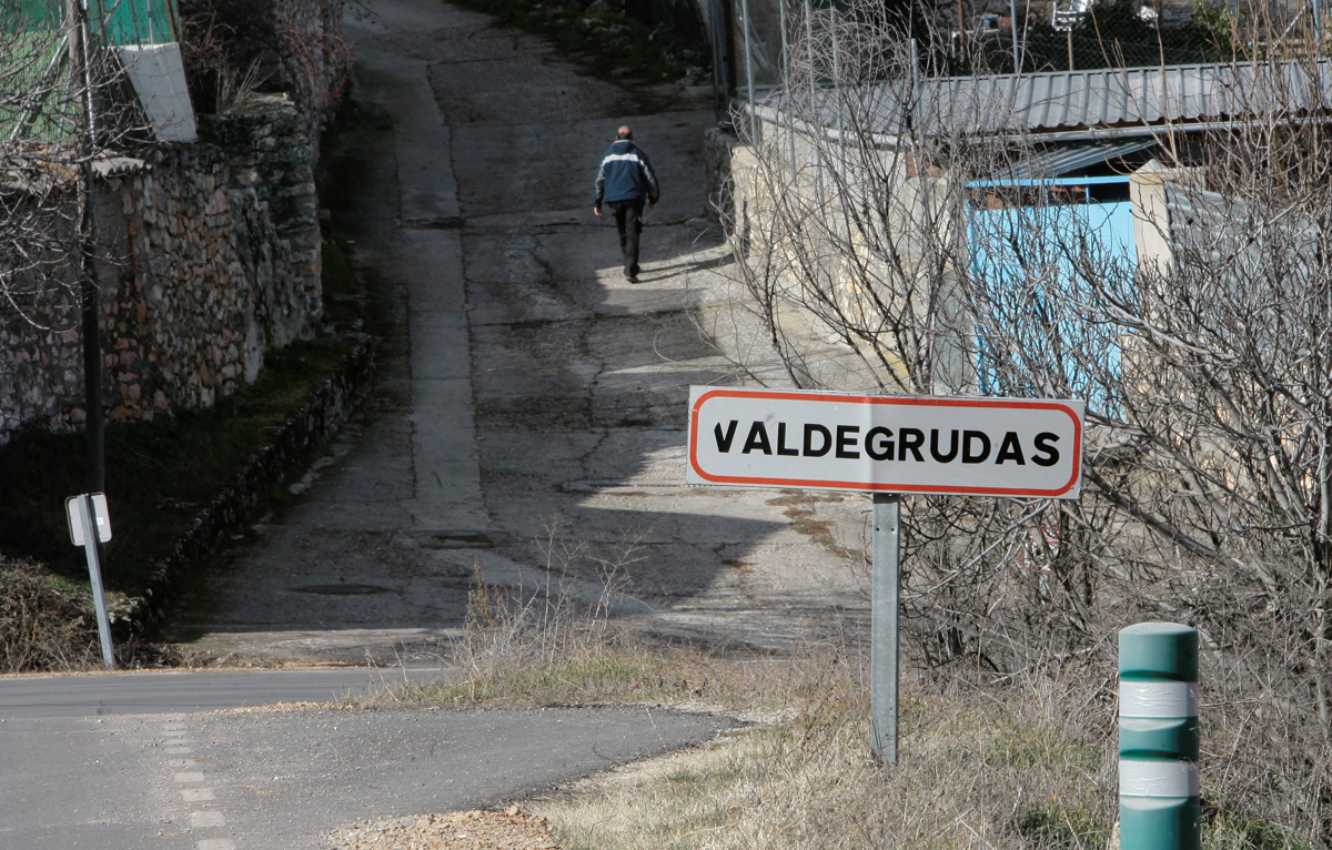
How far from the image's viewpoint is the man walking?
20016 mm

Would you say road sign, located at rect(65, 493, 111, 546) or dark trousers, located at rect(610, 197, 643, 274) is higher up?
dark trousers, located at rect(610, 197, 643, 274)

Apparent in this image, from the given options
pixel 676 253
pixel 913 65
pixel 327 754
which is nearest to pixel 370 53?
pixel 676 253

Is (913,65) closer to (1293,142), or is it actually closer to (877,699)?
(1293,142)

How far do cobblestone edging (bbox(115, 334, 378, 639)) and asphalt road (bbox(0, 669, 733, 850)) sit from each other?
3.10m

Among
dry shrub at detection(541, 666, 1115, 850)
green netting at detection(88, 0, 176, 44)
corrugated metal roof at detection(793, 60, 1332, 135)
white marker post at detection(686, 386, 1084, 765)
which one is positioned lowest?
dry shrub at detection(541, 666, 1115, 850)

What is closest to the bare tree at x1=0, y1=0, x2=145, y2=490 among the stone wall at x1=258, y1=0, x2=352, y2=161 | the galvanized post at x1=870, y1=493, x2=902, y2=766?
the galvanized post at x1=870, y1=493, x2=902, y2=766

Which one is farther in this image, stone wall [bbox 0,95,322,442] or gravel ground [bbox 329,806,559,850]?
stone wall [bbox 0,95,322,442]

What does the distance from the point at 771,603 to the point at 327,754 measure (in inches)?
245

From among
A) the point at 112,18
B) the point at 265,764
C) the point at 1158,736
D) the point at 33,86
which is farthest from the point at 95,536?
the point at 1158,736

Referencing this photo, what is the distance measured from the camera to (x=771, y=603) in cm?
1258

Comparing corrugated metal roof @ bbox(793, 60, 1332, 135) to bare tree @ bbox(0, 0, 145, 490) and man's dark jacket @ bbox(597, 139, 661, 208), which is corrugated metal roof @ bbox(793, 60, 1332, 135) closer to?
bare tree @ bbox(0, 0, 145, 490)

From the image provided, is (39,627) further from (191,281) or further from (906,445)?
(906,445)

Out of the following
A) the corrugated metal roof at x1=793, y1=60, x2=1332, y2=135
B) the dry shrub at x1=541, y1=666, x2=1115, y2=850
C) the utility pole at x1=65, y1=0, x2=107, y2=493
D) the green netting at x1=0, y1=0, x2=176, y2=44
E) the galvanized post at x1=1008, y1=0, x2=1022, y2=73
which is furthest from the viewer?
the green netting at x1=0, y1=0, x2=176, y2=44

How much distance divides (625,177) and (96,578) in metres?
10.8
